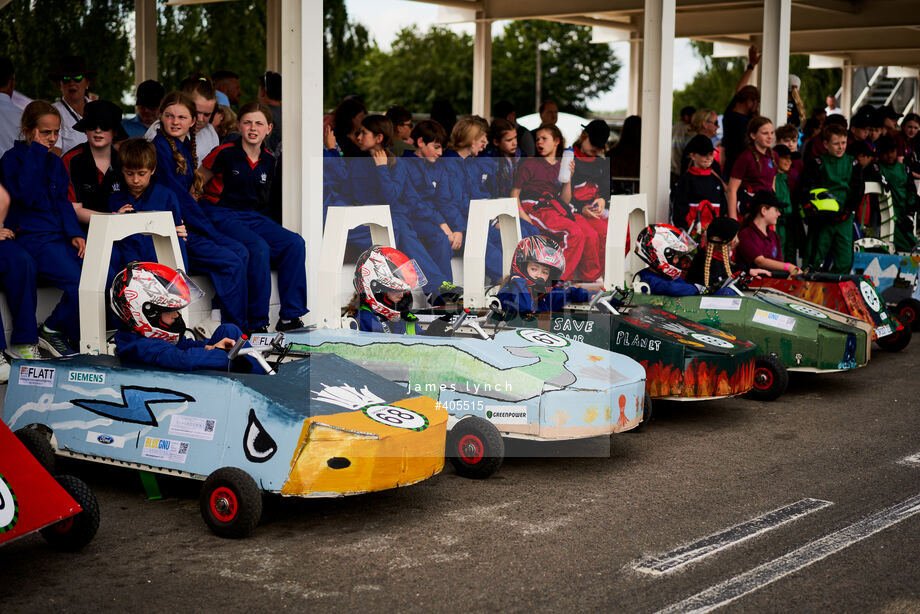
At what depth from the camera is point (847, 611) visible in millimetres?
4680

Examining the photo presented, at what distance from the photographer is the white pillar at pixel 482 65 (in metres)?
19.5

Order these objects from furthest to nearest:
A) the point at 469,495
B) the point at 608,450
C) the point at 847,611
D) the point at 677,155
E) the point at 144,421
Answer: the point at 677,155, the point at 608,450, the point at 469,495, the point at 144,421, the point at 847,611

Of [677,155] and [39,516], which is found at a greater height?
[677,155]

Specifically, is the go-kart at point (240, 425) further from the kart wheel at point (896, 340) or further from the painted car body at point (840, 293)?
the kart wheel at point (896, 340)

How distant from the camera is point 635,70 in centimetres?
2231

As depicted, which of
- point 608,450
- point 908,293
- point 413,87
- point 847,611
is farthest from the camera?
point 413,87

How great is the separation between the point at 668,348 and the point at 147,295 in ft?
12.2

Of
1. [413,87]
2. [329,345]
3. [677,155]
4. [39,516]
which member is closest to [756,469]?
[329,345]

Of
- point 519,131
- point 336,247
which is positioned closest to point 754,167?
point 519,131

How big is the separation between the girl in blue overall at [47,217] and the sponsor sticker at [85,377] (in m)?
1.18

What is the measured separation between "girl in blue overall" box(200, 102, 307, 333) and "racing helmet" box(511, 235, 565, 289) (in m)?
1.61

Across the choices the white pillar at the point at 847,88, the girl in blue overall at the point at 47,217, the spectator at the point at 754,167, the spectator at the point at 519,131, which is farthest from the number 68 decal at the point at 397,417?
the white pillar at the point at 847,88

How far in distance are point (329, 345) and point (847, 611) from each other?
11.2 feet

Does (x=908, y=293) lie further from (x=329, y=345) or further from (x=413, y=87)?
(x=413, y=87)
